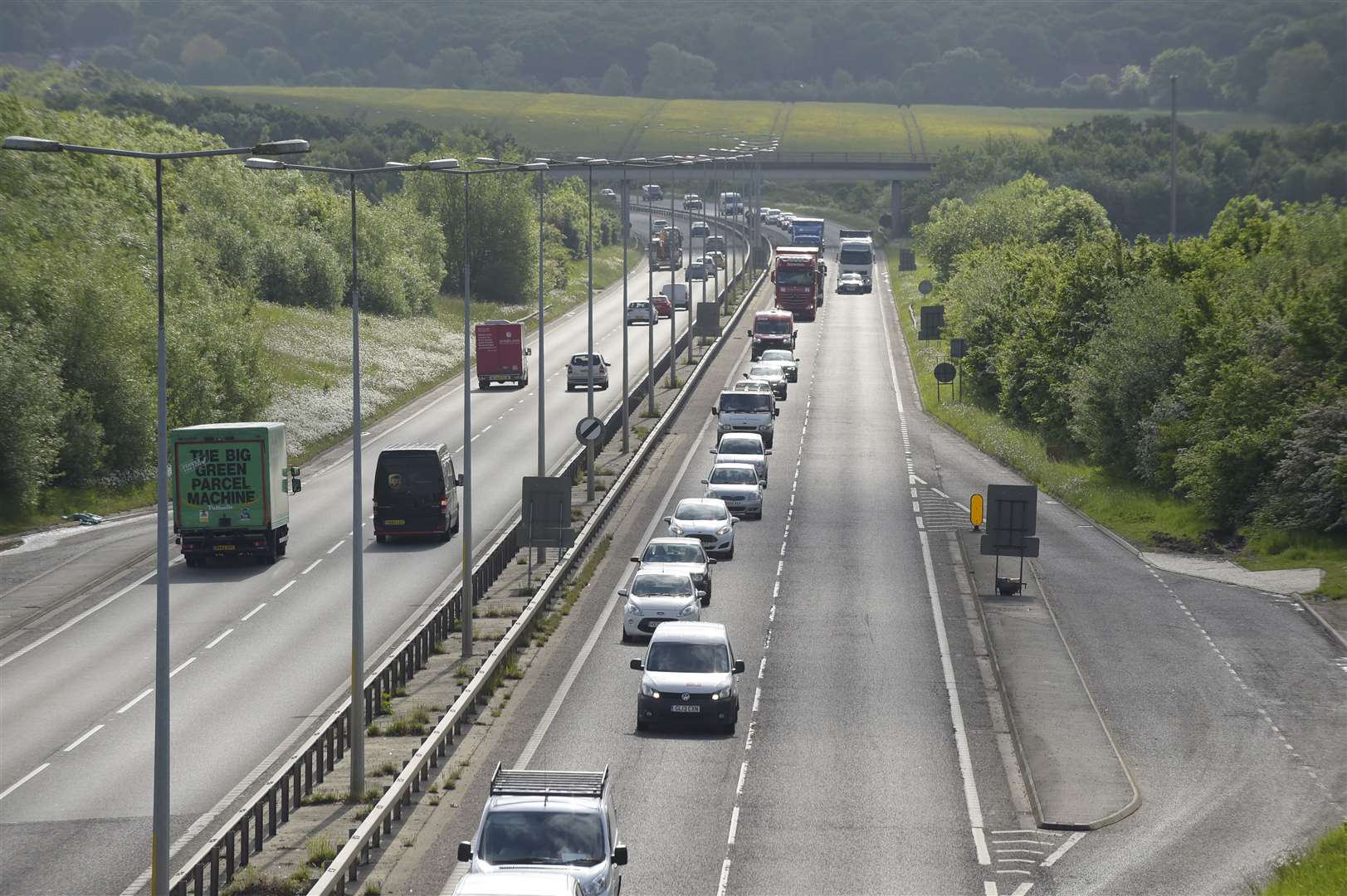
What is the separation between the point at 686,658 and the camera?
3353 centimetres

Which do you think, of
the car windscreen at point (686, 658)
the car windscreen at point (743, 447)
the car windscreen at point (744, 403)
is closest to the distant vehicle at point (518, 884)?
the car windscreen at point (686, 658)

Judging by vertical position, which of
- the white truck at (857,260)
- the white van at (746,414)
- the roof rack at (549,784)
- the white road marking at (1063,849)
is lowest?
the white road marking at (1063,849)

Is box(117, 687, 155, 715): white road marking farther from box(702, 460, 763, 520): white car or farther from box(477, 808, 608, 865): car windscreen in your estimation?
box(702, 460, 763, 520): white car

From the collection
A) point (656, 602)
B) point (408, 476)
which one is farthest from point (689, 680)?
point (408, 476)

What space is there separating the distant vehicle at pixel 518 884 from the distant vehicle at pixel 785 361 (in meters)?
66.2

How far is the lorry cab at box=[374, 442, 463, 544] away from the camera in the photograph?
166 ft

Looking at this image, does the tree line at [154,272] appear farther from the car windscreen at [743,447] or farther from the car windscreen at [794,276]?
the car windscreen at [794,276]

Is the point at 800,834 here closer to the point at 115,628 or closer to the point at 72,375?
the point at 115,628

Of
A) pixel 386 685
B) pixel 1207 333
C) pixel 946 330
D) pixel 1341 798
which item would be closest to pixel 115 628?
pixel 386 685

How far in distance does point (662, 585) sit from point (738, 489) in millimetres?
15450

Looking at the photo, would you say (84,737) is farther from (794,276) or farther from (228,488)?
(794,276)

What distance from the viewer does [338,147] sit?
18550 centimetres

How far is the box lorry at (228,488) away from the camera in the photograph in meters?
46.3

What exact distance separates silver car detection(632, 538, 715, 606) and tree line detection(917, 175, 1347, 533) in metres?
18.6
